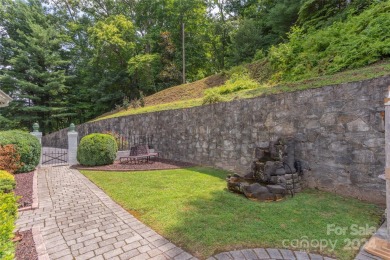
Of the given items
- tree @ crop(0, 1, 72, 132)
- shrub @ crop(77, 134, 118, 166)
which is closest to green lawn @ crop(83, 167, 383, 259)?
shrub @ crop(77, 134, 118, 166)

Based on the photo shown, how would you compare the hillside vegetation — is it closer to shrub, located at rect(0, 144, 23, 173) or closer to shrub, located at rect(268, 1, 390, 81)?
shrub, located at rect(268, 1, 390, 81)

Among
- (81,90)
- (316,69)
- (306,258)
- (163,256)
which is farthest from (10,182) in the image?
(81,90)

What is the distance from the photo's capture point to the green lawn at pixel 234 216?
2619mm

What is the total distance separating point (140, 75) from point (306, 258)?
20.2 meters

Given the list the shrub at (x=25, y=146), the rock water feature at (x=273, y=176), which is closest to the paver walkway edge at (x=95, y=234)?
the rock water feature at (x=273, y=176)

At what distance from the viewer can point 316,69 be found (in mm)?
6309

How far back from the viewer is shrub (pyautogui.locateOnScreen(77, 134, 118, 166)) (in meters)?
8.22

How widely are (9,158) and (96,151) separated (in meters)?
Answer: 2.63

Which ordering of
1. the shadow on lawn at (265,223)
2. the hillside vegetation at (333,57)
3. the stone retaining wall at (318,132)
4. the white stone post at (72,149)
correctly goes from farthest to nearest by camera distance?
the white stone post at (72,149)
the hillside vegetation at (333,57)
the stone retaining wall at (318,132)
the shadow on lawn at (265,223)

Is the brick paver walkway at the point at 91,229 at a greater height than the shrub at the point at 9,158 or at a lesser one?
lesser

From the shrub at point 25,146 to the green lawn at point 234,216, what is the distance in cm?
409

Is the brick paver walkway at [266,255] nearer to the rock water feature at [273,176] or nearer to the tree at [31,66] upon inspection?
the rock water feature at [273,176]

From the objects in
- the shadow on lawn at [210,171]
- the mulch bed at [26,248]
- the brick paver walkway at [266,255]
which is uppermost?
the shadow on lawn at [210,171]

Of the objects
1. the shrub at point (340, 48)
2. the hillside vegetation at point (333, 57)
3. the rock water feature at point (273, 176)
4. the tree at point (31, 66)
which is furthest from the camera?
the tree at point (31, 66)
